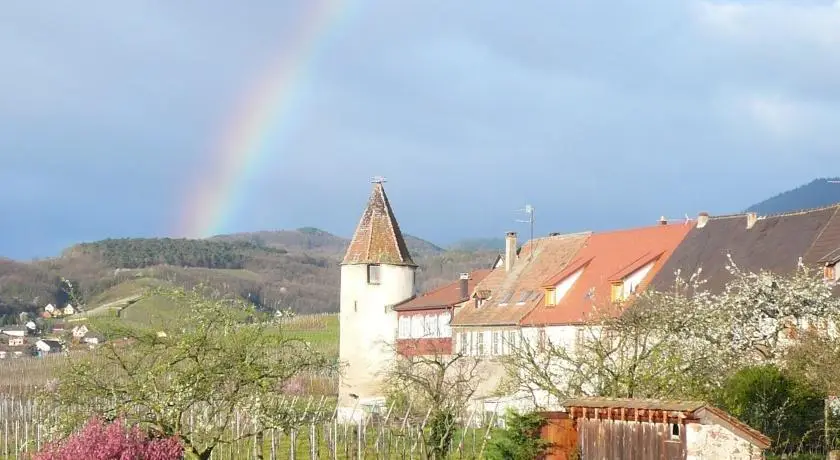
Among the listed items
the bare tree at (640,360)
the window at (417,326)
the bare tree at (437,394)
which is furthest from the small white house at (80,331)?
the window at (417,326)

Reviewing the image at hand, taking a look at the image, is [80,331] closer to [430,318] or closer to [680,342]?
[680,342]

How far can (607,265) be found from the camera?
51.3 meters

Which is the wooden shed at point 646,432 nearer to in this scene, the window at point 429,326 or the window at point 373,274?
the window at point 429,326

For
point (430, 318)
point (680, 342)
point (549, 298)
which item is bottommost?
point (680, 342)

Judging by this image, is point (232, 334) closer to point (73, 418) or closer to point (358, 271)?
point (73, 418)

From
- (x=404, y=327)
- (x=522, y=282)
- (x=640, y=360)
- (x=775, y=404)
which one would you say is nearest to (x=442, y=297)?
(x=404, y=327)

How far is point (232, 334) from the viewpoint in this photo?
2333 cm

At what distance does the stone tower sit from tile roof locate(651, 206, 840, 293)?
19509mm

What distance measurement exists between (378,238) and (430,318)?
228 inches

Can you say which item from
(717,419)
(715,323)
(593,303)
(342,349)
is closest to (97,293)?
(342,349)

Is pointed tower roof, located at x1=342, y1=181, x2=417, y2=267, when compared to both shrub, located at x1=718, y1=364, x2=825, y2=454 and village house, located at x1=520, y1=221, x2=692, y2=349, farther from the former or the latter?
shrub, located at x1=718, y1=364, x2=825, y2=454

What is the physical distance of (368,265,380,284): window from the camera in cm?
6256

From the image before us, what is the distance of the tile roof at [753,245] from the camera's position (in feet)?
133

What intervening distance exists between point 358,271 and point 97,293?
127126 millimetres
